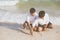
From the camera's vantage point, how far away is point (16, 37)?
10.6ft

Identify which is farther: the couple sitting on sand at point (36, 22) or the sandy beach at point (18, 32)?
the couple sitting on sand at point (36, 22)

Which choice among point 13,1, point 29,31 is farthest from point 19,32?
point 13,1

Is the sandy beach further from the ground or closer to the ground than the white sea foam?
closer to the ground

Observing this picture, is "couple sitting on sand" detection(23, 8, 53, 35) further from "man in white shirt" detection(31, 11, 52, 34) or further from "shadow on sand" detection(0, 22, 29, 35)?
"shadow on sand" detection(0, 22, 29, 35)

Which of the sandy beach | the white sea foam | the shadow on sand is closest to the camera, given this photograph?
the sandy beach

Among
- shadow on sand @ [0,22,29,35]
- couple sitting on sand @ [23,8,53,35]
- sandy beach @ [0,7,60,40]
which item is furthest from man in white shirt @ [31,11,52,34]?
shadow on sand @ [0,22,29,35]

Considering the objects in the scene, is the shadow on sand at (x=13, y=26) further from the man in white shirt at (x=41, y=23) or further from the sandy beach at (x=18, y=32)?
the man in white shirt at (x=41, y=23)

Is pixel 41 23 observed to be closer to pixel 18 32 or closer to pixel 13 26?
pixel 18 32

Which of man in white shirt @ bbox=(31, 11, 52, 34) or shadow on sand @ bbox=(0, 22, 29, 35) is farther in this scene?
shadow on sand @ bbox=(0, 22, 29, 35)

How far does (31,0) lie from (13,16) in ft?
8.47

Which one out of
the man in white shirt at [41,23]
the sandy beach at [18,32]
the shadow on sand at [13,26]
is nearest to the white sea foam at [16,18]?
the sandy beach at [18,32]

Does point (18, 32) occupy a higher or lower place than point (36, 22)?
lower

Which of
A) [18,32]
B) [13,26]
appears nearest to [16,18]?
[13,26]

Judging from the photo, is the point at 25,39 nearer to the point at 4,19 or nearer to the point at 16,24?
the point at 16,24
